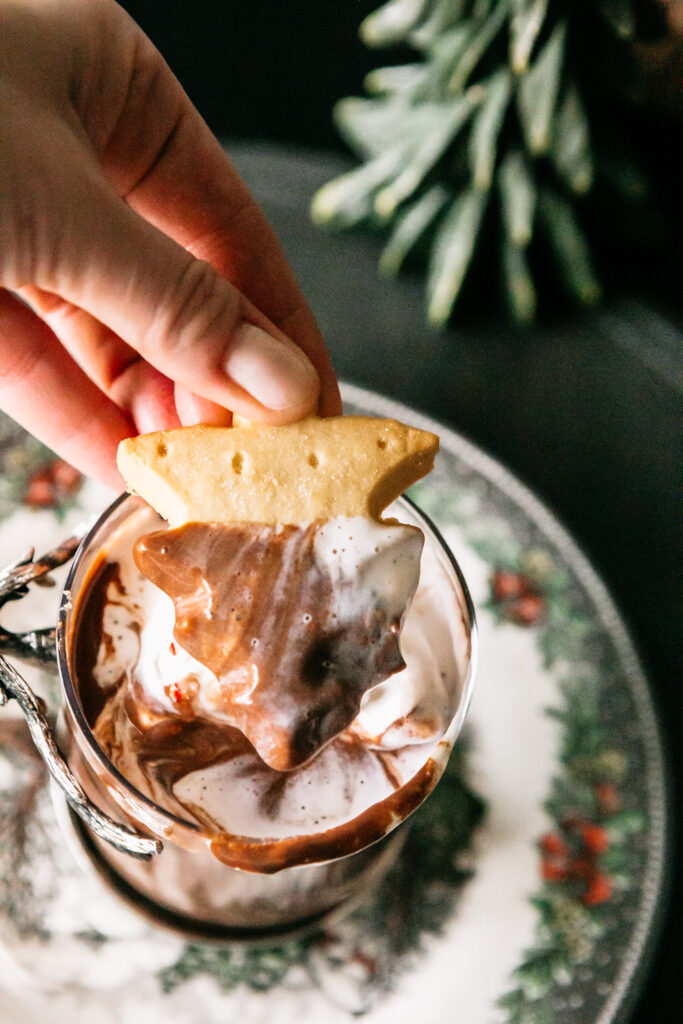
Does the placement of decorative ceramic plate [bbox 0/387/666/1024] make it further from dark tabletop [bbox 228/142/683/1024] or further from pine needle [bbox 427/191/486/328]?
pine needle [bbox 427/191/486/328]

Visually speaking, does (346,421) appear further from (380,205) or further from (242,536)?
(380,205)

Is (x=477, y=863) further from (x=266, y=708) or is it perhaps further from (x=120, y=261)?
(x=120, y=261)

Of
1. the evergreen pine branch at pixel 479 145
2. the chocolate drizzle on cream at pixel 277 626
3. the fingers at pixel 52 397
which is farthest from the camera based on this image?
the evergreen pine branch at pixel 479 145

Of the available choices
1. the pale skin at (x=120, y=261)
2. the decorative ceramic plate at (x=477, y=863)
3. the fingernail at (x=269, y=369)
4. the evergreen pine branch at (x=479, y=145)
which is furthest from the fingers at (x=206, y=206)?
the evergreen pine branch at (x=479, y=145)

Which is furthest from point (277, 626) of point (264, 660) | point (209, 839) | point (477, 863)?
point (477, 863)

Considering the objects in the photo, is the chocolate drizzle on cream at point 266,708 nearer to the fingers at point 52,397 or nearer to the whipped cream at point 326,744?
the whipped cream at point 326,744

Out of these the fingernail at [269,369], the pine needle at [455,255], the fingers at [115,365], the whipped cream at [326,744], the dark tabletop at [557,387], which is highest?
the fingernail at [269,369]

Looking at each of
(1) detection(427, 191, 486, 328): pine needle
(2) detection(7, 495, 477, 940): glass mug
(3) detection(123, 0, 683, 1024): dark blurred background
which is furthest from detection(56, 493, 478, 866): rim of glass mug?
(1) detection(427, 191, 486, 328): pine needle
